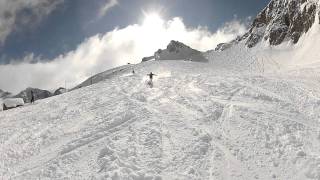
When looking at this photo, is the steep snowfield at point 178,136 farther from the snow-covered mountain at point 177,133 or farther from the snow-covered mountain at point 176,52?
the snow-covered mountain at point 176,52

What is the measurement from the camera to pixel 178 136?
21.1 metres

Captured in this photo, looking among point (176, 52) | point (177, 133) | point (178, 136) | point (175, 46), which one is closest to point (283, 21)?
point (176, 52)

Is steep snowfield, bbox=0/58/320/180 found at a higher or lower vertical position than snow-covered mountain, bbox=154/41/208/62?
lower

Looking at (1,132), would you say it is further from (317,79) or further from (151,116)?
(317,79)

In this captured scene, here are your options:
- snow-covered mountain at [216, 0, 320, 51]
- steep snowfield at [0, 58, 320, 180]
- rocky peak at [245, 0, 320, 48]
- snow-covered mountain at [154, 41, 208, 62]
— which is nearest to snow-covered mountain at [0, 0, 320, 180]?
steep snowfield at [0, 58, 320, 180]

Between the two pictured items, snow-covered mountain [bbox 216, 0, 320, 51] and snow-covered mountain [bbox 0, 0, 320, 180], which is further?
snow-covered mountain [bbox 216, 0, 320, 51]

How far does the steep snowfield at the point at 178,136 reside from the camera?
17438 millimetres

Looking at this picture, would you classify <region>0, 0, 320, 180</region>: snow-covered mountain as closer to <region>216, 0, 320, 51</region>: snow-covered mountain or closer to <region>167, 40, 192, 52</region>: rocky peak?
<region>216, 0, 320, 51</region>: snow-covered mountain

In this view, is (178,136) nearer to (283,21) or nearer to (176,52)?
(283,21)

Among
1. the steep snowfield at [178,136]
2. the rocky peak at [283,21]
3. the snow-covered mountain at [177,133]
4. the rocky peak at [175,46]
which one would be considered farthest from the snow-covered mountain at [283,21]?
the steep snowfield at [178,136]

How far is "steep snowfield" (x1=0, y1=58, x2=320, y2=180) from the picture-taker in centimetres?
1744

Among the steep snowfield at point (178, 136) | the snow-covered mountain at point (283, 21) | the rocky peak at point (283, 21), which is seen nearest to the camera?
the steep snowfield at point (178, 136)

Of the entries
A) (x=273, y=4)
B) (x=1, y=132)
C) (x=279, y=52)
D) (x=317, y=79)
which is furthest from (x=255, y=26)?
(x=1, y=132)

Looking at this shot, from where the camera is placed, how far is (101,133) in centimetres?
2288
